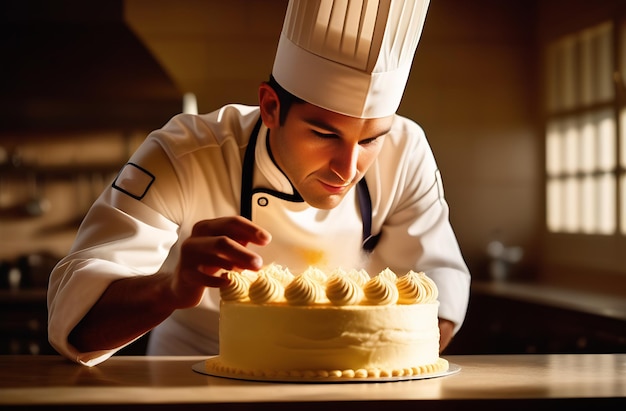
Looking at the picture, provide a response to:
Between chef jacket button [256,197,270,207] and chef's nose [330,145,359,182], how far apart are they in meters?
0.43

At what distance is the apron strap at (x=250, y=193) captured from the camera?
2.04 metres

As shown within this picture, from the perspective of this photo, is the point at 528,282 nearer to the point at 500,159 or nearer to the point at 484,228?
the point at 484,228

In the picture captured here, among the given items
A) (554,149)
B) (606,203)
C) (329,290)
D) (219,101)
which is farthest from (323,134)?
(554,149)

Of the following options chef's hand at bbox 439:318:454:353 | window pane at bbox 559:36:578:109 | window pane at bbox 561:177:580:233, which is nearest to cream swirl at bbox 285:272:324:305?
chef's hand at bbox 439:318:454:353

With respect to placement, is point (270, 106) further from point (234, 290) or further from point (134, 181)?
point (234, 290)

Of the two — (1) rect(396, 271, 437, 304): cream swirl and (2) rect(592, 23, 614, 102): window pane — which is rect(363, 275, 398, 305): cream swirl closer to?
(1) rect(396, 271, 437, 304): cream swirl

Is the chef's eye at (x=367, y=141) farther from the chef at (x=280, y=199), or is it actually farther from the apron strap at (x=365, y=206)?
the apron strap at (x=365, y=206)

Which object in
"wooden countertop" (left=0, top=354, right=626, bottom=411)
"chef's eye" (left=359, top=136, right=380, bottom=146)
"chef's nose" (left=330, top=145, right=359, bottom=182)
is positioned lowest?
"wooden countertop" (left=0, top=354, right=626, bottom=411)

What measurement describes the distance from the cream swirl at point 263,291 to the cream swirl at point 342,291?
90 millimetres

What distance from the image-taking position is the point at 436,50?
203 inches

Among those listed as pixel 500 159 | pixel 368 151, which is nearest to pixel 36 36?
pixel 500 159

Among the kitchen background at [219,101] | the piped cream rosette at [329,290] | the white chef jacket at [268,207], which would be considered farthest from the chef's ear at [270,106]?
the kitchen background at [219,101]

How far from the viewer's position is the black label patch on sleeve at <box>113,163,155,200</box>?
182 centimetres

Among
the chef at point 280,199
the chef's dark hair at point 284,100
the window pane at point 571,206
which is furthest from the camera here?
the window pane at point 571,206
